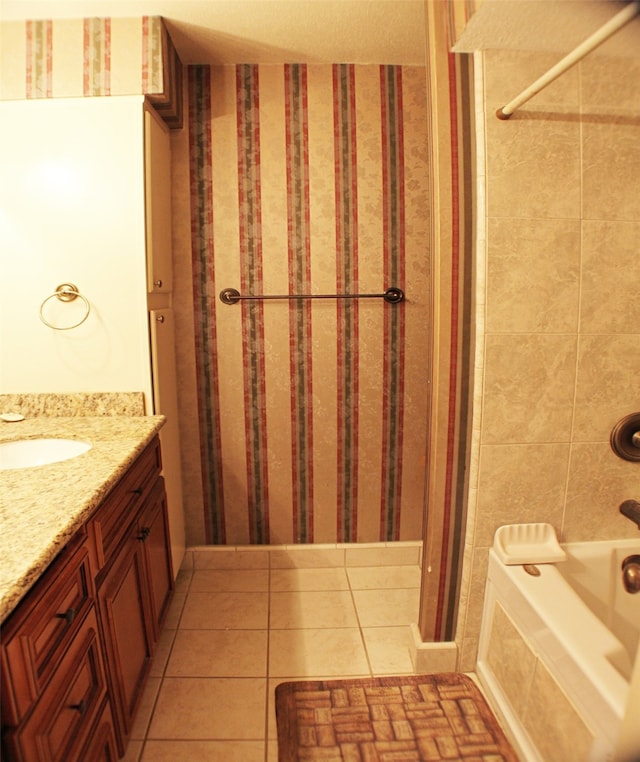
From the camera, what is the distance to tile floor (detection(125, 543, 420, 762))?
1.28 metres

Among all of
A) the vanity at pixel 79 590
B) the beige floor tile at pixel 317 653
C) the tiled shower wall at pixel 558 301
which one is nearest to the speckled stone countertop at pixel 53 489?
the vanity at pixel 79 590

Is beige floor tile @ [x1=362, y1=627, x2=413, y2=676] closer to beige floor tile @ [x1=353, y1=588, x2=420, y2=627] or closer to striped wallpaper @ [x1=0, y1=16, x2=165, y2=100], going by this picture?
beige floor tile @ [x1=353, y1=588, x2=420, y2=627]

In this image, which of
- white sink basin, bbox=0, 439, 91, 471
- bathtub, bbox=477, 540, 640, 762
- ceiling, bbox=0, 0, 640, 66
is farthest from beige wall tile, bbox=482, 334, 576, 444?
white sink basin, bbox=0, 439, 91, 471

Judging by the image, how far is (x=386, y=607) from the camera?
1.80 metres

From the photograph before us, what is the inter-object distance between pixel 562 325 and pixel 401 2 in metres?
1.11

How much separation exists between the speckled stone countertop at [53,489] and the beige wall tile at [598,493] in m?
1.29

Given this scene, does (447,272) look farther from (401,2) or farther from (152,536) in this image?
(152,536)

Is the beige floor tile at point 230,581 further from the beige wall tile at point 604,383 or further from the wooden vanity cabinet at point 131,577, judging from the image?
the beige wall tile at point 604,383

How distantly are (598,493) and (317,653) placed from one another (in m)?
1.08

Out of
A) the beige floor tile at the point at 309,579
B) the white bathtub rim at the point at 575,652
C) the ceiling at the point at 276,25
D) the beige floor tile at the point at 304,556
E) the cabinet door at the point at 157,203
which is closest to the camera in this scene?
A: the white bathtub rim at the point at 575,652

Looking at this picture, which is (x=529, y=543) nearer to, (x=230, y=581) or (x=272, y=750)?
(x=272, y=750)

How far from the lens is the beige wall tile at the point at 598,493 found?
1318 mm

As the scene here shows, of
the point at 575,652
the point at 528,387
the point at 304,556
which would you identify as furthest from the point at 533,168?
the point at 304,556

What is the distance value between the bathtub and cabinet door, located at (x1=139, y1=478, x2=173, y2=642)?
105 cm
